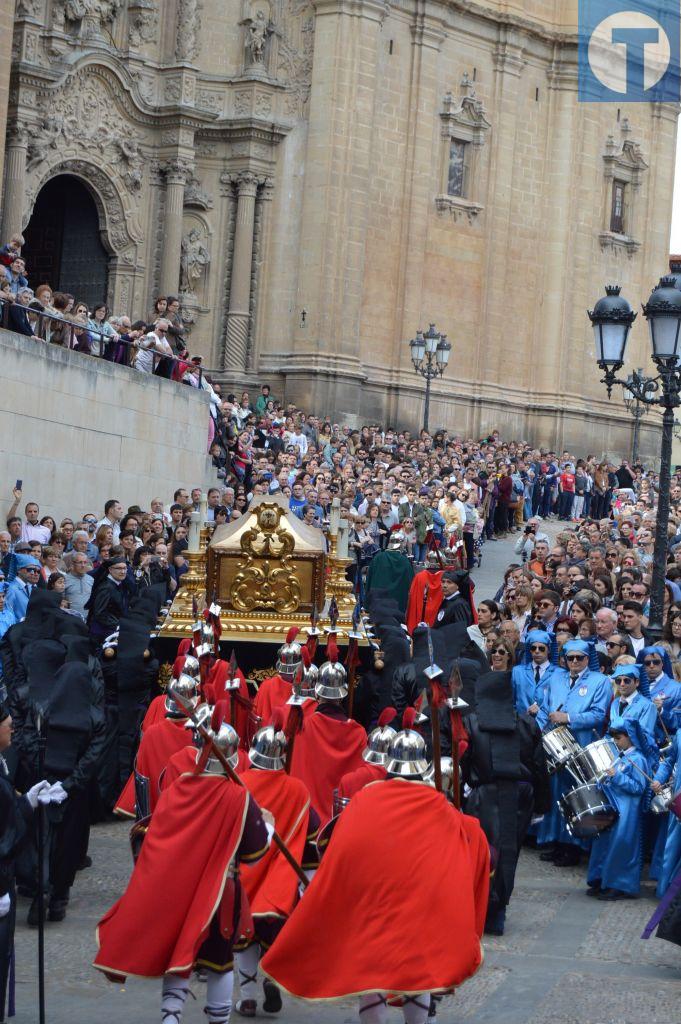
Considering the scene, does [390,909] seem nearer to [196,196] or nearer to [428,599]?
[428,599]

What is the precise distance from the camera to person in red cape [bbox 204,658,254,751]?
31.7ft

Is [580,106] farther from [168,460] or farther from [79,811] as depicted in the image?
[79,811]

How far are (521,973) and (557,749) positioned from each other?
7.88 feet

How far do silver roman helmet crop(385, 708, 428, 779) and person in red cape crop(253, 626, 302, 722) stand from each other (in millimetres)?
2685

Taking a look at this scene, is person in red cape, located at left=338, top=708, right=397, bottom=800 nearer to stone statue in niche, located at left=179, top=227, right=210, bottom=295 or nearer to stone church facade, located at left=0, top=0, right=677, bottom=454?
stone church facade, located at left=0, top=0, right=677, bottom=454

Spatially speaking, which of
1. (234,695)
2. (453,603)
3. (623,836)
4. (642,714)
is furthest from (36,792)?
(453,603)

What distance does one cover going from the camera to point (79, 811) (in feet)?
35.1

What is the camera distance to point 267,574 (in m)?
14.7

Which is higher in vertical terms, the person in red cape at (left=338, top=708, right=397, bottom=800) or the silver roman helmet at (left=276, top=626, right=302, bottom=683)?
the silver roman helmet at (left=276, top=626, right=302, bottom=683)

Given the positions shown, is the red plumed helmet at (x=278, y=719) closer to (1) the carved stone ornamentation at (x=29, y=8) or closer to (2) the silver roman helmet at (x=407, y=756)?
(2) the silver roman helmet at (x=407, y=756)

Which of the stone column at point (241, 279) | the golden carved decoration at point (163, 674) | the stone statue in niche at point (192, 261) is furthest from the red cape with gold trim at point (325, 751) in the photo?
the stone column at point (241, 279)

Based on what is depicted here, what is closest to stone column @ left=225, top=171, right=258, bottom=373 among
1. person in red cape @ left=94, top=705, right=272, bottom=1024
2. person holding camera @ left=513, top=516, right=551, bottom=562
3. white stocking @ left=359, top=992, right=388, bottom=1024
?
person holding camera @ left=513, top=516, right=551, bottom=562

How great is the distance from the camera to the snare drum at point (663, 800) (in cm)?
1151

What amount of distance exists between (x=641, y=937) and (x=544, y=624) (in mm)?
5201
